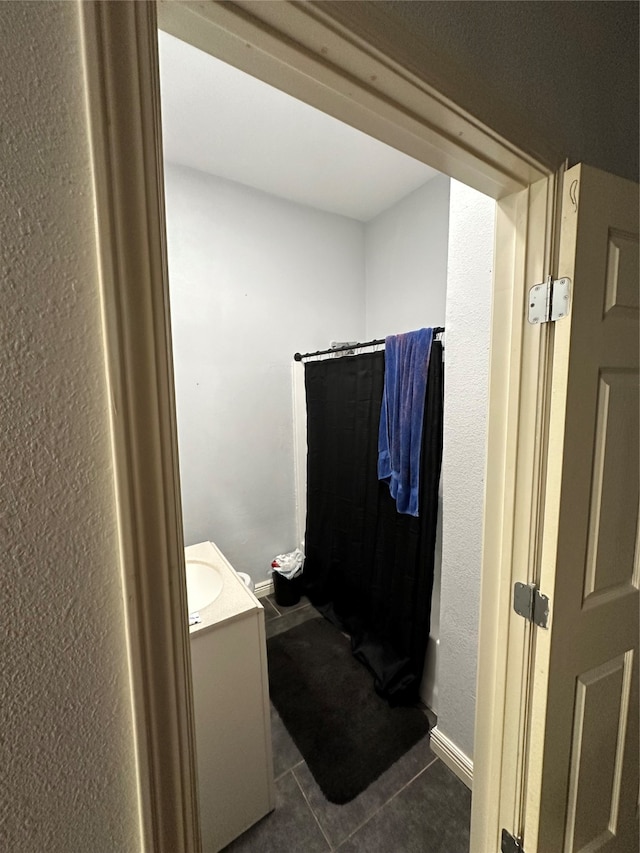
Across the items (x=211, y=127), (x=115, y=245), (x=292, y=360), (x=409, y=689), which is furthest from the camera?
(x=292, y=360)

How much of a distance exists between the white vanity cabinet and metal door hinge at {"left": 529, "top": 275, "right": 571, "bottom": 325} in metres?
1.12

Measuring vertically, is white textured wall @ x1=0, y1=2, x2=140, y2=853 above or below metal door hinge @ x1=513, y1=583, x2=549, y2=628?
above

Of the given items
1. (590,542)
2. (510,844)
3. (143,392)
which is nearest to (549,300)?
(590,542)

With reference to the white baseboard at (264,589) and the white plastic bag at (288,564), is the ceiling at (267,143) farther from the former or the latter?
the white baseboard at (264,589)

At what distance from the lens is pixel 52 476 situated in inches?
12.6

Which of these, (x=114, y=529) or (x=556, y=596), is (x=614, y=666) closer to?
(x=556, y=596)

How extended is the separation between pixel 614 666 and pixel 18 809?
1199mm

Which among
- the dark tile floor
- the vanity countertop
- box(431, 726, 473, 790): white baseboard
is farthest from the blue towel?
the dark tile floor

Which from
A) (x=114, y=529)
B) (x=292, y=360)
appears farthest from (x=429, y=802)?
(x=292, y=360)

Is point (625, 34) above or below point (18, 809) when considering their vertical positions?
above

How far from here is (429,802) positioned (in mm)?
1172

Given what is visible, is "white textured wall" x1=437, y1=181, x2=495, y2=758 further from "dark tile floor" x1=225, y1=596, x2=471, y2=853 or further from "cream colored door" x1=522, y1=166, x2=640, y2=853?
"cream colored door" x1=522, y1=166, x2=640, y2=853

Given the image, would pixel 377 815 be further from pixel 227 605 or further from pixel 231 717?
pixel 227 605

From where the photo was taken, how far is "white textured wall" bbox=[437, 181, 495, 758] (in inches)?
42.1
